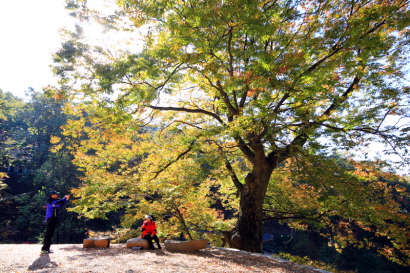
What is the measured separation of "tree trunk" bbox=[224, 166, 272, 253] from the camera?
252 inches

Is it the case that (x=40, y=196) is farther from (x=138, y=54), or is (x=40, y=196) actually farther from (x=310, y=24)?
(x=310, y=24)

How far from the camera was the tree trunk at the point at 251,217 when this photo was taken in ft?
21.0

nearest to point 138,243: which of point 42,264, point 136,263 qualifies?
point 136,263

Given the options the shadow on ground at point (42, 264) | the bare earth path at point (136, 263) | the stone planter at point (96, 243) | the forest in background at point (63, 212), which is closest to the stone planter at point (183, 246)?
the bare earth path at point (136, 263)

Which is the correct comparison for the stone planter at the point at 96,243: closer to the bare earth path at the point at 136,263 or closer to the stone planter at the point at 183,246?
the bare earth path at the point at 136,263

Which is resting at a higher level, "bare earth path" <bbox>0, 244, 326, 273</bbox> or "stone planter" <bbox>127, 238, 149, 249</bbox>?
"stone planter" <bbox>127, 238, 149, 249</bbox>

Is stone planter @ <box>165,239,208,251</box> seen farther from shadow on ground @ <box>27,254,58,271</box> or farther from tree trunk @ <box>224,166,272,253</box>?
shadow on ground @ <box>27,254,58,271</box>

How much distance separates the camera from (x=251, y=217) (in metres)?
6.54

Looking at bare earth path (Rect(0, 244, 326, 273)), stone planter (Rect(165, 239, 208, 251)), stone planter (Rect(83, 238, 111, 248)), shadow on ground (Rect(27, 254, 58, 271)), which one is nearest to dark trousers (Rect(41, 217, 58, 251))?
bare earth path (Rect(0, 244, 326, 273))

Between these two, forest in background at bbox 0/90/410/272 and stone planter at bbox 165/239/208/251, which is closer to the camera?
stone planter at bbox 165/239/208/251

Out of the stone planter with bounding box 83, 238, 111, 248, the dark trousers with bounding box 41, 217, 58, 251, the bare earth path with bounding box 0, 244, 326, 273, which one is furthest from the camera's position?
the stone planter with bounding box 83, 238, 111, 248

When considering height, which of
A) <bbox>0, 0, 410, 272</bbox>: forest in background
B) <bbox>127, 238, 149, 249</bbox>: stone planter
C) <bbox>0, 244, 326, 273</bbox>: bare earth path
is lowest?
<bbox>0, 244, 326, 273</bbox>: bare earth path

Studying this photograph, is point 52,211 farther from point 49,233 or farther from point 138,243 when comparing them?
point 138,243

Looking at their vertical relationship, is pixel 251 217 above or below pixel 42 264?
above
